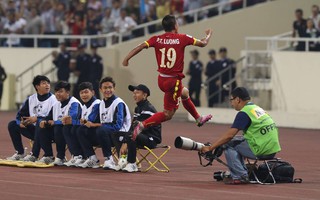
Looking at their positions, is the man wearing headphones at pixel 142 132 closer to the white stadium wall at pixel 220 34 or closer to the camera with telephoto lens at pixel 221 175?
the camera with telephoto lens at pixel 221 175

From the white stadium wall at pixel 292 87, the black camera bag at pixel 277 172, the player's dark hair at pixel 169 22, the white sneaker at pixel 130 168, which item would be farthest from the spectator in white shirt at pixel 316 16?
the black camera bag at pixel 277 172

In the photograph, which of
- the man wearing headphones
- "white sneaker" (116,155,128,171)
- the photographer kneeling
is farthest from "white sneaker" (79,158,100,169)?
the photographer kneeling

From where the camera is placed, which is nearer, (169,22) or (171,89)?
(169,22)

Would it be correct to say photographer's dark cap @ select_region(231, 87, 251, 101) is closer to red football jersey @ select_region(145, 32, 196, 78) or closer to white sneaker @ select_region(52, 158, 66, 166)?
red football jersey @ select_region(145, 32, 196, 78)

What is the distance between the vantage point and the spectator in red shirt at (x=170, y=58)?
18.8 meters

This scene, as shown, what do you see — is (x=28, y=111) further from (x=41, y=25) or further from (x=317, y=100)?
(x=41, y=25)

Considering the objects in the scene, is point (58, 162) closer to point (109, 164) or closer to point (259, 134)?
point (109, 164)

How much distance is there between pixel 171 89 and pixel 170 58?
55cm

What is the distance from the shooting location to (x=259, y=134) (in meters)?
16.3

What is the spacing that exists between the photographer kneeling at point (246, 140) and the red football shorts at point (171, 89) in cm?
295

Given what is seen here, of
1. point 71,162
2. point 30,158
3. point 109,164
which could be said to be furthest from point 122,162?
point 30,158

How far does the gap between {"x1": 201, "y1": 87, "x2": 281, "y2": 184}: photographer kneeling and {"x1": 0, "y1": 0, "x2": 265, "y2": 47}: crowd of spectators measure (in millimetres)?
20668

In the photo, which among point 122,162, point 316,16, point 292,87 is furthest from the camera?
point 292,87

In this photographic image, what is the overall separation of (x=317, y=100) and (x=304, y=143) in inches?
282
